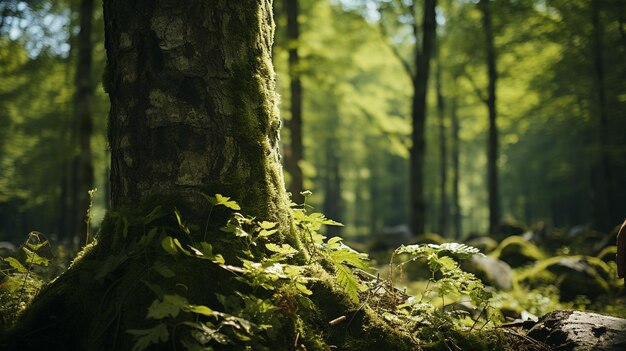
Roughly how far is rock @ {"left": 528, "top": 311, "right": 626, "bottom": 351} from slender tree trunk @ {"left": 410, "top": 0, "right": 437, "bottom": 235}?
30.0 ft

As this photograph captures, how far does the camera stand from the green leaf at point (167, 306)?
4.77 feet

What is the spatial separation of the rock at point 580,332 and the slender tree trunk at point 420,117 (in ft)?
30.0

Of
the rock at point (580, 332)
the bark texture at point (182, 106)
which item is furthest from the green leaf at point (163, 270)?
the rock at point (580, 332)

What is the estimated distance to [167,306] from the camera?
58.8 inches

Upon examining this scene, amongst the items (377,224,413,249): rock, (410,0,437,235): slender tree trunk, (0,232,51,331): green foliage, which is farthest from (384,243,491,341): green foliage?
(377,224,413,249): rock

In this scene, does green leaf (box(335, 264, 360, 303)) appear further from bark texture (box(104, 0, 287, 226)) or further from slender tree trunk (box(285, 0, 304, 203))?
slender tree trunk (box(285, 0, 304, 203))

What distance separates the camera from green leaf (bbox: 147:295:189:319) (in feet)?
4.77

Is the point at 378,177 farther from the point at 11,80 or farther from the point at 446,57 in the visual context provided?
the point at 11,80

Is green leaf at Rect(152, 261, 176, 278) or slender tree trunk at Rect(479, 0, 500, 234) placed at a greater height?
slender tree trunk at Rect(479, 0, 500, 234)

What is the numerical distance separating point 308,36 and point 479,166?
109ft

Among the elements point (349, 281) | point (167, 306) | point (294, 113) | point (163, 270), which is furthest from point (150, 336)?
point (294, 113)

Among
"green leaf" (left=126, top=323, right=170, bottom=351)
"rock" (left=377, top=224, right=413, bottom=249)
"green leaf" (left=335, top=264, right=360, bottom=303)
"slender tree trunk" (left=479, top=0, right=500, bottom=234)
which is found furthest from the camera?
"slender tree trunk" (left=479, top=0, right=500, bottom=234)

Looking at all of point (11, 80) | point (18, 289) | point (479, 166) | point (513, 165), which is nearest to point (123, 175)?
point (18, 289)

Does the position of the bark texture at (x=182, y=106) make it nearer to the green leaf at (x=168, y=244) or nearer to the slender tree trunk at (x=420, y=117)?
the green leaf at (x=168, y=244)
